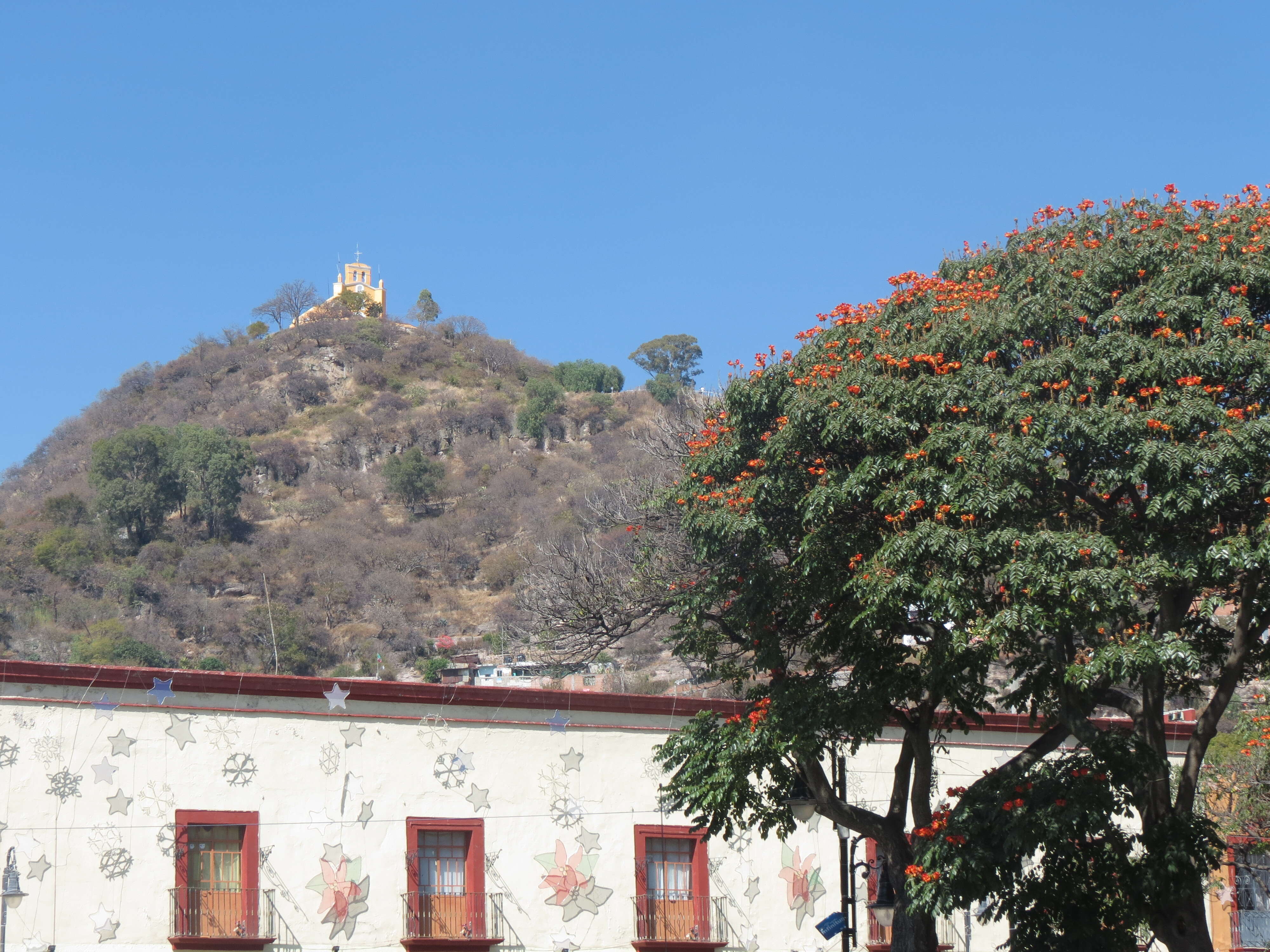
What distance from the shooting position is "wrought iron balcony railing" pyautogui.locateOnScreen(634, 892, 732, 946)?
769 inches

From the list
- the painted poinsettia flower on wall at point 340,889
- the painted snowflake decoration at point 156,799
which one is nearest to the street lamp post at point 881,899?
the painted poinsettia flower on wall at point 340,889

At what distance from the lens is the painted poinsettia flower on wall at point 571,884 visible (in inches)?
754

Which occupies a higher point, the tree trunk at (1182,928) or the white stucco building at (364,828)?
the white stucco building at (364,828)

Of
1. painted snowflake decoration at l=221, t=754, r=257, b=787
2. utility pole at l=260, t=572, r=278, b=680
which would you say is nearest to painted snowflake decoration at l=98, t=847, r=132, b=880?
painted snowflake decoration at l=221, t=754, r=257, b=787

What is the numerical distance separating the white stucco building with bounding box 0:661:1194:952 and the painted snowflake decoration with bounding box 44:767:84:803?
0.08 ft

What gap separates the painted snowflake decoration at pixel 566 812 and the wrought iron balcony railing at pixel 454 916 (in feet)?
4.19

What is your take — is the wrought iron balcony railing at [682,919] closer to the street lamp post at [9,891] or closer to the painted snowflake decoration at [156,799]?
the painted snowflake decoration at [156,799]

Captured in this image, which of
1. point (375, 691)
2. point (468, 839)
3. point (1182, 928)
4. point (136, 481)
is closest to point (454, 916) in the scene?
point (468, 839)

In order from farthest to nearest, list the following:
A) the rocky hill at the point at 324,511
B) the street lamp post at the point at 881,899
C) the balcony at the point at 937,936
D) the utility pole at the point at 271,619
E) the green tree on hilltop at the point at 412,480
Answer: the green tree on hilltop at the point at 412,480 < the rocky hill at the point at 324,511 < the utility pole at the point at 271,619 < the balcony at the point at 937,936 < the street lamp post at the point at 881,899

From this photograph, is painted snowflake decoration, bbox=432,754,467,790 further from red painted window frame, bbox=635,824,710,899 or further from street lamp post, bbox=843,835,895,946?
street lamp post, bbox=843,835,895,946

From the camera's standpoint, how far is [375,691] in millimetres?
18656

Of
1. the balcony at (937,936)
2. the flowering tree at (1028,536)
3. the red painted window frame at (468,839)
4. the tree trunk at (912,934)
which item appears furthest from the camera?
the balcony at (937,936)

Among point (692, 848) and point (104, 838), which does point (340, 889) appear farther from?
point (692, 848)

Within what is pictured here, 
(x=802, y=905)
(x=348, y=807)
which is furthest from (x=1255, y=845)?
(x=348, y=807)
